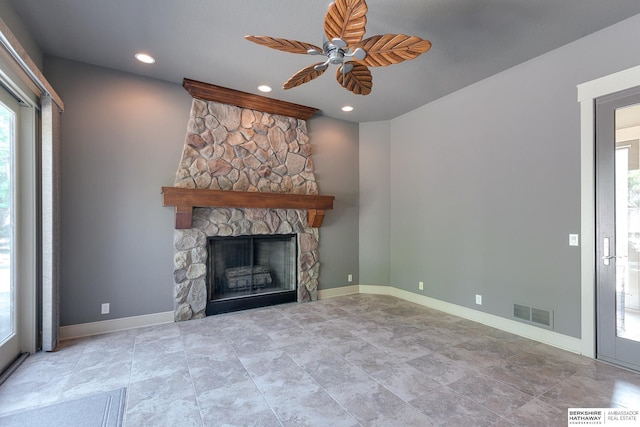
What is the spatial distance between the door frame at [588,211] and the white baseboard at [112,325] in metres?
4.51

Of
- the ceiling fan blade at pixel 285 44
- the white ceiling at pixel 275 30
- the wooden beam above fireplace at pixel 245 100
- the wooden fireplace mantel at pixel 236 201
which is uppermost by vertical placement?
the white ceiling at pixel 275 30

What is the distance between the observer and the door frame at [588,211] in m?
2.85

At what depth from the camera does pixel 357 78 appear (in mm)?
2646

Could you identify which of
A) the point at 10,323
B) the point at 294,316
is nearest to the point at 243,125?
the point at 294,316

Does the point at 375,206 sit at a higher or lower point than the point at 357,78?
lower

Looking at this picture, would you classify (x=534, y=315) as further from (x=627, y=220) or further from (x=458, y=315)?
(x=627, y=220)

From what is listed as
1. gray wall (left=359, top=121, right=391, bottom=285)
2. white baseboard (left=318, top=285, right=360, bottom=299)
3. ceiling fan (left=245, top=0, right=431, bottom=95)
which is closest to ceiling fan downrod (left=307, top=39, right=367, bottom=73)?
ceiling fan (left=245, top=0, right=431, bottom=95)

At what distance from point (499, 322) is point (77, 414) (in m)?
4.06

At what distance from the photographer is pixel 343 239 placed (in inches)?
205

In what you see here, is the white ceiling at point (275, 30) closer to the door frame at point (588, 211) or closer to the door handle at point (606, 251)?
the door frame at point (588, 211)

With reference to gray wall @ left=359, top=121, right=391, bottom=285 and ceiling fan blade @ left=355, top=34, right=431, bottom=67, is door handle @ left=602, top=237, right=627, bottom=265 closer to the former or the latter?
ceiling fan blade @ left=355, top=34, right=431, bottom=67

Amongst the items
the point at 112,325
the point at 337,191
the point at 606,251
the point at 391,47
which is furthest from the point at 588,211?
the point at 112,325

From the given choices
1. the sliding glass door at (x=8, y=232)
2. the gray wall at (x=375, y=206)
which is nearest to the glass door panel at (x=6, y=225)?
the sliding glass door at (x=8, y=232)

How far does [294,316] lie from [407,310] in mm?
1610
